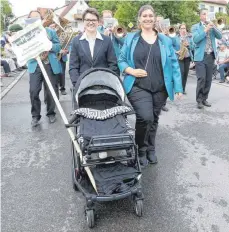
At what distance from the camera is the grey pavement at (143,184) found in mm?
3289

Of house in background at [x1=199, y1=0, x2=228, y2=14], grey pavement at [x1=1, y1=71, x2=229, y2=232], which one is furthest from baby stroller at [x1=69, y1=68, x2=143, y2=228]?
house in background at [x1=199, y1=0, x2=228, y2=14]

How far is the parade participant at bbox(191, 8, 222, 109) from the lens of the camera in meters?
7.39

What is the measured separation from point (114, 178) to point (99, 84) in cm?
115

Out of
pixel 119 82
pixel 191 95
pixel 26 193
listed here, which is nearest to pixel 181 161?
pixel 119 82

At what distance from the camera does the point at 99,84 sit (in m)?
3.77

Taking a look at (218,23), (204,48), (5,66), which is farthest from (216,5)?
(204,48)

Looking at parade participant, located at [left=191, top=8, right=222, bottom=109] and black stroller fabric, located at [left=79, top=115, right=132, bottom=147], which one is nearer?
black stroller fabric, located at [left=79, top=115, right=132, bottom=147]

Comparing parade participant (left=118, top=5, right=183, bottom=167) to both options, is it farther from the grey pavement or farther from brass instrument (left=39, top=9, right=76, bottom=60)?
brass instrument (left=39, top=9, right=76, bottom=60)

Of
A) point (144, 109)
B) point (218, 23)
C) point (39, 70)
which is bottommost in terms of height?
point (39, 70)

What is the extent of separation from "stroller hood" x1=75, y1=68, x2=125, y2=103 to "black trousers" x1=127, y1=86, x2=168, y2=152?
42 centimetres

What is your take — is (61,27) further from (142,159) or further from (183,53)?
(142,159)

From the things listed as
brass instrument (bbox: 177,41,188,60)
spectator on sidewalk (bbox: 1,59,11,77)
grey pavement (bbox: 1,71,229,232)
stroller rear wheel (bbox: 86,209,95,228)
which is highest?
brass instrument (bbox: 177,41,188,60)

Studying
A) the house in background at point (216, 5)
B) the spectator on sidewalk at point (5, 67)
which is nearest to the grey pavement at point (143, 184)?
the spectator on sidewalk at point (5, 67)

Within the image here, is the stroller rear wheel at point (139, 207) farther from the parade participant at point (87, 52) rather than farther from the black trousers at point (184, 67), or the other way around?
the black trousers at point (184, 67)
